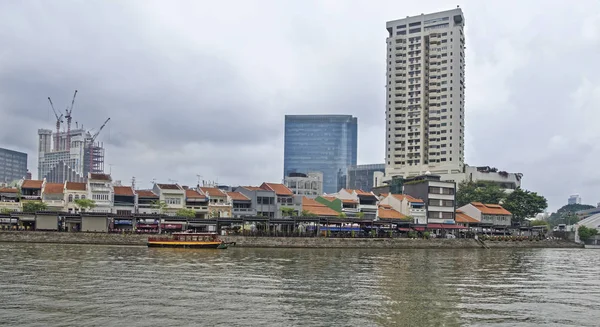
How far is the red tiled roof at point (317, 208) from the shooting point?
105 m

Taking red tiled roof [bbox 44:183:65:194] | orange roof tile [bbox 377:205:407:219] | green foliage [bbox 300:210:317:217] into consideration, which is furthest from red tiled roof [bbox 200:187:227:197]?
orange roof tile [bbox 377:205:407:219]

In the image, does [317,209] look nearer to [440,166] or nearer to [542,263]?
[542,263]

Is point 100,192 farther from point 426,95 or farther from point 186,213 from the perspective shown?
point 426,95

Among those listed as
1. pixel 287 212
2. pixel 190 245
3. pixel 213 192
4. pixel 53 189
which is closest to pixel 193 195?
pixel 213 192

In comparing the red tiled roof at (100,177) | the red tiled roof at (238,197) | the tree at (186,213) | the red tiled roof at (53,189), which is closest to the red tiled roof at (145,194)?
the red tiled roof at (100,177)

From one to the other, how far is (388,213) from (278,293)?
75419 millimetres

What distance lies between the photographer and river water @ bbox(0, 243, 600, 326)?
30.5 m

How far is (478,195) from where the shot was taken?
443 feet

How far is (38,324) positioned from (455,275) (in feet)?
118

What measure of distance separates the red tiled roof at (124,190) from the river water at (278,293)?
137 feet

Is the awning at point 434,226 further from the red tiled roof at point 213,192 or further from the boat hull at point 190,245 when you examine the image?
the boat hull at point 190,245

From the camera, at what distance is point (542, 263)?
69875 mm

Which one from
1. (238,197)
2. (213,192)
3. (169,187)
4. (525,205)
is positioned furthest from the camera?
(525,205)

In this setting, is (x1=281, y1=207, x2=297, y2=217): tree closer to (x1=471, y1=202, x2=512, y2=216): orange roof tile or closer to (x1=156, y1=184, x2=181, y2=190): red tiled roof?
(x1=156, y1=184, x2=181, y2=190): red tiled roof
